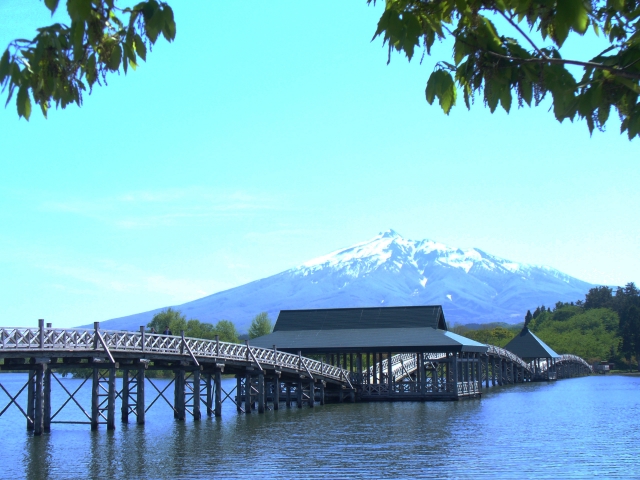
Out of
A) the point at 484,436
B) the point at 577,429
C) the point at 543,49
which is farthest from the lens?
the point at 577,429

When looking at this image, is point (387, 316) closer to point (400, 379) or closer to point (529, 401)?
point (400, 379)

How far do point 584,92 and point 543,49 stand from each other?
0.49 m

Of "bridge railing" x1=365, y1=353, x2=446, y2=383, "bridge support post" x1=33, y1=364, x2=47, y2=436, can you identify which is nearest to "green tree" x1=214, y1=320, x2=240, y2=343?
"bridge railing" x1=365, y1=353, x2=446, y2=383

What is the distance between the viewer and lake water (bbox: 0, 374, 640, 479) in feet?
69.7

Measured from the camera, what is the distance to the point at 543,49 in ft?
15.2

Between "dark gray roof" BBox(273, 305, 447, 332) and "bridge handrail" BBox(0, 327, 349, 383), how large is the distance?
34.5 ft

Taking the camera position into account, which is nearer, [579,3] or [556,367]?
[579,3]

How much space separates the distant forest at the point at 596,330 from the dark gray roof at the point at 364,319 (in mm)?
61579

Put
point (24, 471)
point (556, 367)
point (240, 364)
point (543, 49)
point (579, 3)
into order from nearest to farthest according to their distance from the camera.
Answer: point (579, 3) < point (543, 49) < point (24, 471) < point (240, 364) < point (556, 367)

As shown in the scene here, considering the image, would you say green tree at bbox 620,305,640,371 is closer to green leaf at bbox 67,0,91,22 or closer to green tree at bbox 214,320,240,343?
green tree at bbox 214,320,240,343

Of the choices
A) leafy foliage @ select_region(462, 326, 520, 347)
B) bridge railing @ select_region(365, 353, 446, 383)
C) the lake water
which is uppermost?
leafy foliage @ select_region(462, 326, 520, 347)

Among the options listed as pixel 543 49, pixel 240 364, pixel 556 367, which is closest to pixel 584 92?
Result: pixel 543 49

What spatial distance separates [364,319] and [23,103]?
52736 millimetres

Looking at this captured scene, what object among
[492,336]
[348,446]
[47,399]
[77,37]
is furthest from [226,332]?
[77,37]
